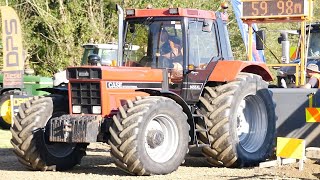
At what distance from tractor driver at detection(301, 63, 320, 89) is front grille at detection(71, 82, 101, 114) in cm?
386

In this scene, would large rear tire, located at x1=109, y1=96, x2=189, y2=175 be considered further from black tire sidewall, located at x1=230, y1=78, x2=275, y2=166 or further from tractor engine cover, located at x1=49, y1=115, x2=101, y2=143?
black tire sidewall, located at x1=230, y1=78, x2=275, y2=166

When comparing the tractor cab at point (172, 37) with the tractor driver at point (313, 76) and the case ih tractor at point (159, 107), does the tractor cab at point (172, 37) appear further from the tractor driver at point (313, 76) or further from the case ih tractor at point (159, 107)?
the tractor driver at point (313, 76)

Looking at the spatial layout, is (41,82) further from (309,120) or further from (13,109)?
(309,120)

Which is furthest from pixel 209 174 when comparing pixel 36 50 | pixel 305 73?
pixel 36 50

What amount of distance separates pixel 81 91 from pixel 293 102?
10.7 ft

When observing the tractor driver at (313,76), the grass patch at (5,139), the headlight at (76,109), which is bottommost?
the grass patch at (5,139)

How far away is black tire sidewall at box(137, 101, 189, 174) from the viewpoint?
9188 millimetres

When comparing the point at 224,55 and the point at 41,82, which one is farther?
the point at 41,82

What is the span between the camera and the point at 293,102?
11195 millimetres

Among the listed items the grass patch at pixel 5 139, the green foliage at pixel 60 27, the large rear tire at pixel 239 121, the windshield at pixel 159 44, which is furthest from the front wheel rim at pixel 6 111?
the large rear tire at pixel 239 121

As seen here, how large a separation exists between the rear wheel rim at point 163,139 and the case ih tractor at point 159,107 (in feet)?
0.04

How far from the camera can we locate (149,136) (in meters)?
9.55

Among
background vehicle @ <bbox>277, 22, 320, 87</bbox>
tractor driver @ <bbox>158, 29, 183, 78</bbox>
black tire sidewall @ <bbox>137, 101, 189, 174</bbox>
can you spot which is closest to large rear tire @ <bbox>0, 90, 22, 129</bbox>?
background vehicle @ <bbox>277, 22, 320, 87</bbox>

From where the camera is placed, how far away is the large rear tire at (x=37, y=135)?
9.96 meters
